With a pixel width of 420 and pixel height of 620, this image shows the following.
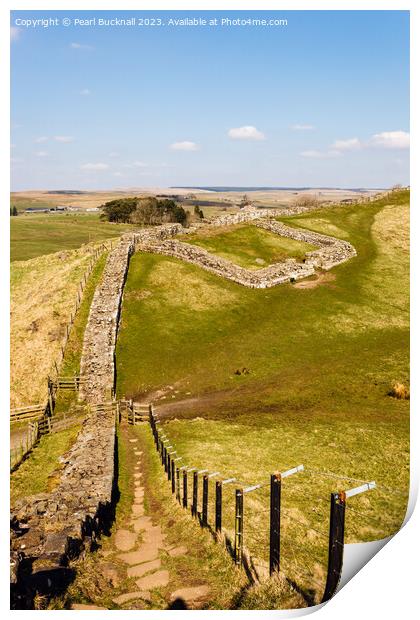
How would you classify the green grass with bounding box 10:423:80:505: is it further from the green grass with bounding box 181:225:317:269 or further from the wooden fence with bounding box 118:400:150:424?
the green grass with bounding box 181:225:317:269

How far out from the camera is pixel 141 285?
43.6 metres

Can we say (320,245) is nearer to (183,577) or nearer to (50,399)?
(50,399)

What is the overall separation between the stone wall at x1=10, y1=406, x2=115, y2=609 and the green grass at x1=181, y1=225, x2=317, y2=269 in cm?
3276

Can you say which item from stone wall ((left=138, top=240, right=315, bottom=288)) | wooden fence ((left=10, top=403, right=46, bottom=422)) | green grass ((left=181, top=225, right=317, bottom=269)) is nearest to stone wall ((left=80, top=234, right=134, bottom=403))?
wooden fence ((left=10, top=403, right=46, bottom=422))

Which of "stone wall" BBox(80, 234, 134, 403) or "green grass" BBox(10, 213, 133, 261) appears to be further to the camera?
Result: "green grass" BBox(10, 213, 133, 261)

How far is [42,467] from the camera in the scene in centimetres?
2288

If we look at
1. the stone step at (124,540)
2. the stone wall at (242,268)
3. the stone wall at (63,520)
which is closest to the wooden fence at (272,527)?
the stone step at (124,540)

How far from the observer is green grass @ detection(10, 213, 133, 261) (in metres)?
80.6

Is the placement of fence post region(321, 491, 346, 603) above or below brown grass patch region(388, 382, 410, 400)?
above

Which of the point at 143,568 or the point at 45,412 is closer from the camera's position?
the point at 143,568

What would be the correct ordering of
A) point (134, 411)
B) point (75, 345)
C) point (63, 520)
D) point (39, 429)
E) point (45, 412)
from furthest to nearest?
1. point (75, 345)
2. point (45, 412)
3. point (134, 411)
4. point (39, 429)
5. point (63, 520)

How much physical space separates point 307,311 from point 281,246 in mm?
16226

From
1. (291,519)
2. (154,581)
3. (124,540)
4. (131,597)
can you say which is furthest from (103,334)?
(131,597)

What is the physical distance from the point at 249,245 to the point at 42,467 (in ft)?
131
